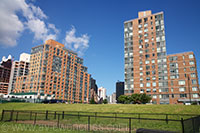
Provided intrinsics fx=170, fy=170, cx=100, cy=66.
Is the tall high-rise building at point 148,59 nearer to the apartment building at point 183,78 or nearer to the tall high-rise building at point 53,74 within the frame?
the apartment building at point 183,78

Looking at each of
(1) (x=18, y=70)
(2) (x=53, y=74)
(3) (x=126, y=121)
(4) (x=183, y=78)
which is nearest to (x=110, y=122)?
(3) (x=126, y=121)

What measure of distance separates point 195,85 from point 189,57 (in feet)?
47.5

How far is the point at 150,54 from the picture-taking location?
97.1 metres

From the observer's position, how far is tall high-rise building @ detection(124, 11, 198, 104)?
90.8 meters

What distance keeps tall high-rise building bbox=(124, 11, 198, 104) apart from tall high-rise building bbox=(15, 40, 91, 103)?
6108 centimetres

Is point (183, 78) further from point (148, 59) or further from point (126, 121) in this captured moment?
point (126, 121)

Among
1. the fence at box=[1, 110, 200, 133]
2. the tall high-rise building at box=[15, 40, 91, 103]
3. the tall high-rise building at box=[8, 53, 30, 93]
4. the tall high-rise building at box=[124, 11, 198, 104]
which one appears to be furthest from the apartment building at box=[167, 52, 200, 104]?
the tall high-rise building at box=[8, 53, 30, 93]

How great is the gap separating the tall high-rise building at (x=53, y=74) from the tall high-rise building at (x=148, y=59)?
61082 millimetres

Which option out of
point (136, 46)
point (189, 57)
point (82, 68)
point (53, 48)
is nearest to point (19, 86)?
point (53, 48)

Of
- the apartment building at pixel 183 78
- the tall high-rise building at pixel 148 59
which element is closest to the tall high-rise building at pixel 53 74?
the tall high-rise building at pixel 148 59

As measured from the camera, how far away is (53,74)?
13388cm

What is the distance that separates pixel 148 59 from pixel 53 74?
75.0m

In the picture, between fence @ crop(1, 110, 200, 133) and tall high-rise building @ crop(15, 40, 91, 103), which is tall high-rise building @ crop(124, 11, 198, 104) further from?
fence @ crop(1, 110, 200, 133)

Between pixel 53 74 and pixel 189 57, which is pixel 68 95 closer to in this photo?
pixel 53 74
